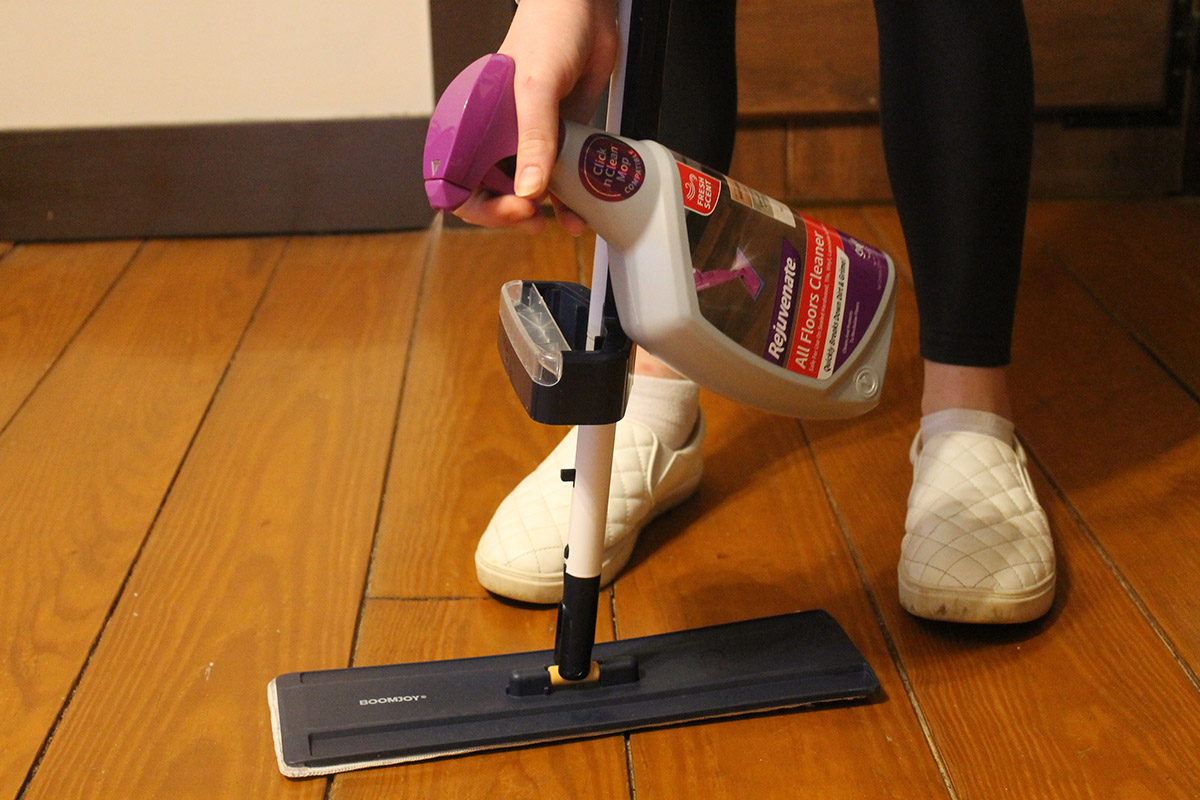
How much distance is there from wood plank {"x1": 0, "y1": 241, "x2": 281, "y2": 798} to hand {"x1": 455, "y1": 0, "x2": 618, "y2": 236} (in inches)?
17.3

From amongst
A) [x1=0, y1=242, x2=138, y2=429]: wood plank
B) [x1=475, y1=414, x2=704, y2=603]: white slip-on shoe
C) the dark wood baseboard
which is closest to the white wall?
the dark wood baseboard

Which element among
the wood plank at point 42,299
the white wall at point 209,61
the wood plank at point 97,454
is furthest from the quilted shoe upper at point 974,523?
the white wall at point 209,61

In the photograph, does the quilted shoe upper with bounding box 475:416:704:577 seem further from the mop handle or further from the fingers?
the fingers

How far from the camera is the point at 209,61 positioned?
57.2 inches

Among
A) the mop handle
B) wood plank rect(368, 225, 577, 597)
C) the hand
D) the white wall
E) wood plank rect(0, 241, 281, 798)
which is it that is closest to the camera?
the hand

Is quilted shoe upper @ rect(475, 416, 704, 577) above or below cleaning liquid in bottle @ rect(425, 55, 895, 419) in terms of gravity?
below

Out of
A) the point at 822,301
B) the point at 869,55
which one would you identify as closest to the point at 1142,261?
the point at 869,55

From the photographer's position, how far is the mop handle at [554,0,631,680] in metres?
0.61

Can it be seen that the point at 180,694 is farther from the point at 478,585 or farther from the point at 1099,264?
the point at 1099,264

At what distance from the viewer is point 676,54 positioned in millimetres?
877

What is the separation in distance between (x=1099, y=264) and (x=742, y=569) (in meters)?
0.81

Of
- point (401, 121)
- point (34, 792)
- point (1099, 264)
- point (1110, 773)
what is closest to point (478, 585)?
point (34, 792)

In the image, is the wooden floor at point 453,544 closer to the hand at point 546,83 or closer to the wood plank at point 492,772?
the wood plank at point 492,772

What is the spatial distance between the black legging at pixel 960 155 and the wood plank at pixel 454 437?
382mm
